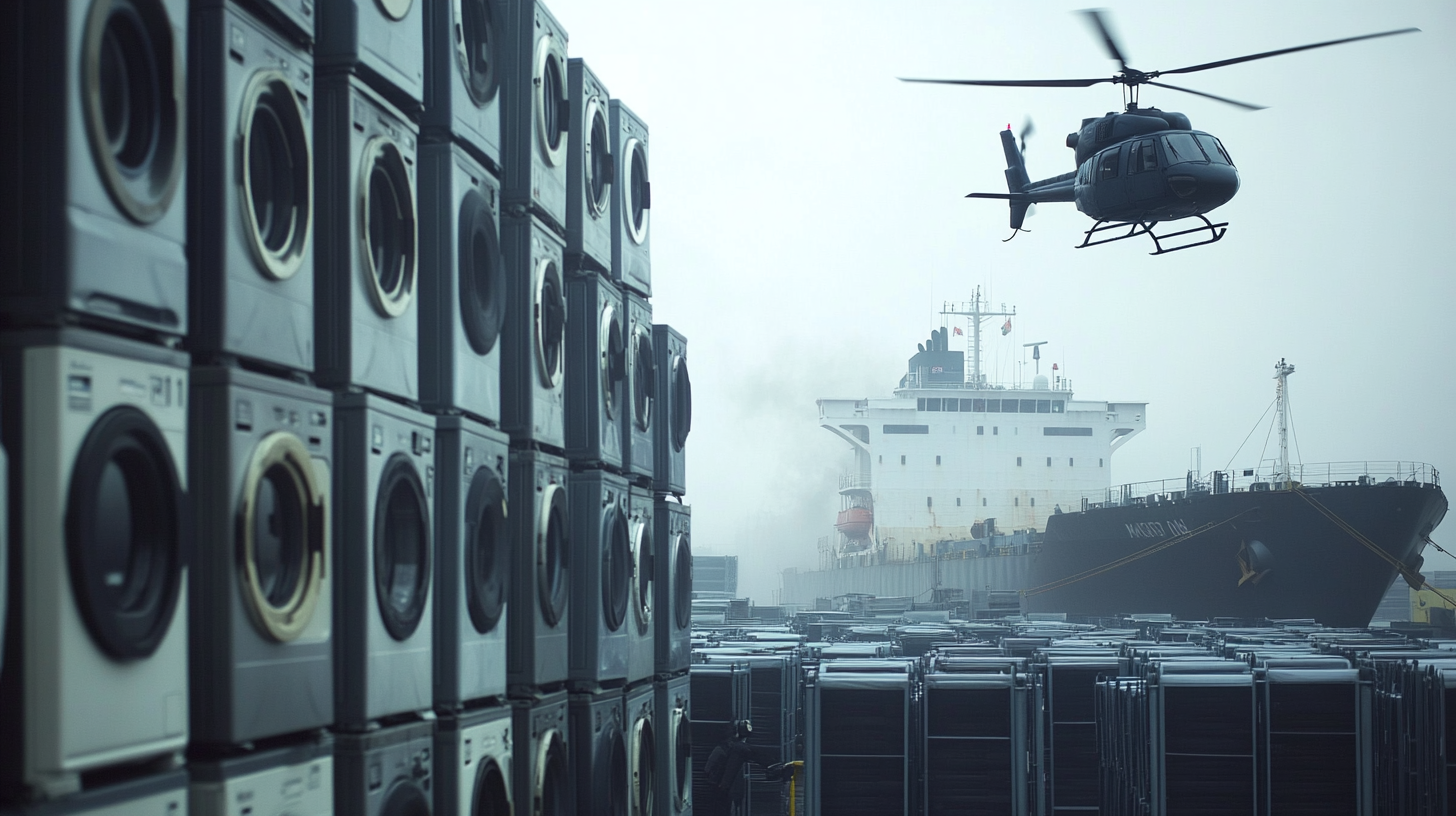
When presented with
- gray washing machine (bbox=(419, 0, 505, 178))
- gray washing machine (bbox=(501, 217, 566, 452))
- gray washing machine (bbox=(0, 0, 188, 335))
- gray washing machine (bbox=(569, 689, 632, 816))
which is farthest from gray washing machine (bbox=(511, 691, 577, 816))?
gray washing machine (bbox=(0, 0, 188, 335))

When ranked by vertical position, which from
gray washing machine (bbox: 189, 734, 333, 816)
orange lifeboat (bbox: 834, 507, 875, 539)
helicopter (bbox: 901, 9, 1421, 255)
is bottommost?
orange lifeboat (bbox: 834, 507, 875, 539)

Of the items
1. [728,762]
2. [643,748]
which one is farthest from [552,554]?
[728,762]

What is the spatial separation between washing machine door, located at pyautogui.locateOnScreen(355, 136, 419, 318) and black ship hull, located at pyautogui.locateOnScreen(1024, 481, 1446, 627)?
35398 mm

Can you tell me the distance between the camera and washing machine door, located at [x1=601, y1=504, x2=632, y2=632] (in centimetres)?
731

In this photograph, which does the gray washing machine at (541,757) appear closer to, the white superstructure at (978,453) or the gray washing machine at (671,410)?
the gray washing machine at (671,410)

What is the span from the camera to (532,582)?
6273 mm

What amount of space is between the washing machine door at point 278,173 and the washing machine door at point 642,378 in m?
4.23

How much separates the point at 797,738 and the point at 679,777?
5186mm

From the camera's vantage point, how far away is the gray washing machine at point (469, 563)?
5238 millimetres

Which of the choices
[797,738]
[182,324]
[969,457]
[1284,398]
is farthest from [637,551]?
[969,457]

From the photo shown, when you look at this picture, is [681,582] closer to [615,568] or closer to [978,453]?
[615,568]

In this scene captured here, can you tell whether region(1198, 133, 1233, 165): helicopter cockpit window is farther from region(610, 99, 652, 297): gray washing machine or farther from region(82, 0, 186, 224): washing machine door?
region(82, 0, 186, 224): washing machine door

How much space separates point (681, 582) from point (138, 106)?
655cm

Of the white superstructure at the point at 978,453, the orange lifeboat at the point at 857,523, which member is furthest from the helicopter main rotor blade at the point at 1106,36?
the orange lifeboat at the point at 857,523
